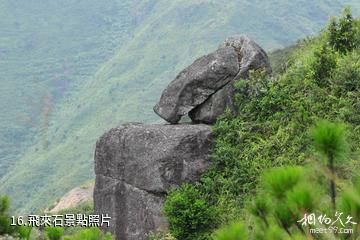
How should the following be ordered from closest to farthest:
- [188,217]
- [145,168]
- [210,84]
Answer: [188,217] < [145,168] < [210,84]

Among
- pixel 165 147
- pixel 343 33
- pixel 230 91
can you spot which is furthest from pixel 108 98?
pixel 343 33

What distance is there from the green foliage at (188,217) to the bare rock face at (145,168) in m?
1.00

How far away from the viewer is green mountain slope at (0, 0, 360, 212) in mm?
107438

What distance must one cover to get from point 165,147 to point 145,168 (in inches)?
32.6

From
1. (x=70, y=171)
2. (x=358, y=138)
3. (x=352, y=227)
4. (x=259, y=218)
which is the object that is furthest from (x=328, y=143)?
(x=70, y=171)

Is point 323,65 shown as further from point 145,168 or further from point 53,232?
point 53,232

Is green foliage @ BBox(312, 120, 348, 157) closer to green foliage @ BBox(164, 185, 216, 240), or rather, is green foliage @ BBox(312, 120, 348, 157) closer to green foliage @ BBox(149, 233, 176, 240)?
green foliage @ BBox(164, 185, 216, 240)

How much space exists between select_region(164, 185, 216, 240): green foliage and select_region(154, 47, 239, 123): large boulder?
337 cm

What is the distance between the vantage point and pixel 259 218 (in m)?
5.01

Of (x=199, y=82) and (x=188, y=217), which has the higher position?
(x=199, y=82)

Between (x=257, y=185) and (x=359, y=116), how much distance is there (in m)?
2.89

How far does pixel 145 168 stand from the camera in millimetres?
15047

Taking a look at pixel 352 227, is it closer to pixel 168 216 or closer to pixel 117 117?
pixel 168 216

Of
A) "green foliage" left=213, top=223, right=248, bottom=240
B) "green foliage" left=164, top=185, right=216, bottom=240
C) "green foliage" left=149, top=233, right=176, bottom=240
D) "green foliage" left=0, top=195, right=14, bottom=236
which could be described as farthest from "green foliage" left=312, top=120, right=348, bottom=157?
"green foliage" left=149, top=233, right=176, bottom=240
